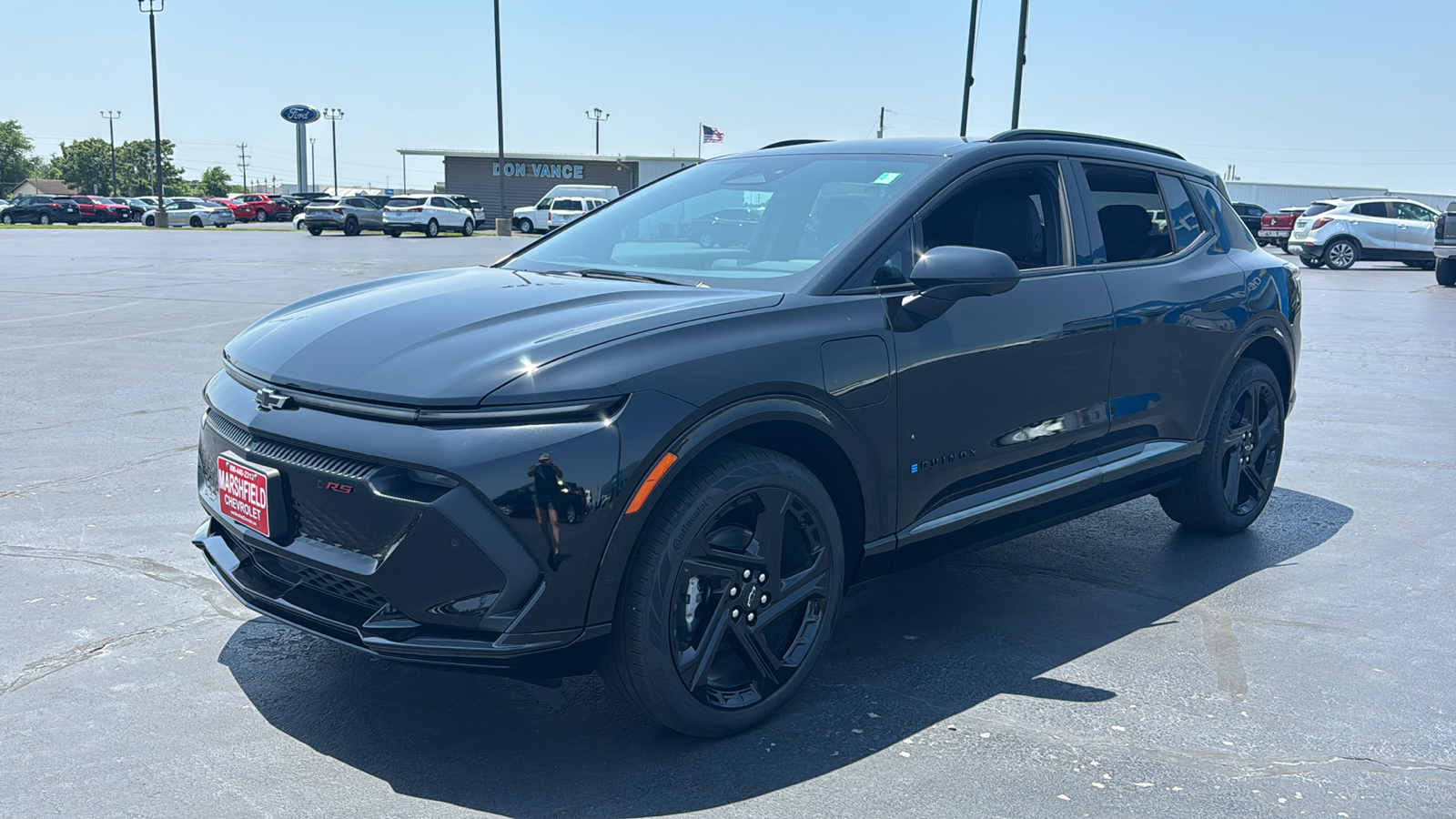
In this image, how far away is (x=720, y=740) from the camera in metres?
3.24

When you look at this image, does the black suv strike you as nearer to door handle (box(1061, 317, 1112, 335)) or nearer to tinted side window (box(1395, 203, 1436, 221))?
door handle (box(1061, 317, 1112, 335))

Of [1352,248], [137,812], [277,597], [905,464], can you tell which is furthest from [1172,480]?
[1352,248]

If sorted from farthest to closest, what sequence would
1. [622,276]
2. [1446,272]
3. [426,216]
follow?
[426,216], [1446,272], [622,276]

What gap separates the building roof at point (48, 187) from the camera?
114m

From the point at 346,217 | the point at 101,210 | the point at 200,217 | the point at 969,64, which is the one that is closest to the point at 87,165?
the point at 101,210

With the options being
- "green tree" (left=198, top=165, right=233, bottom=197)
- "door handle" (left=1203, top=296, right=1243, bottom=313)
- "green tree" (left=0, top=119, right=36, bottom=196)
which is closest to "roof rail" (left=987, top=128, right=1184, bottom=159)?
"door handle" (left=1203, top=296, right=1243, bottom=313)

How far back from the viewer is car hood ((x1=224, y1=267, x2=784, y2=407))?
2.87 m

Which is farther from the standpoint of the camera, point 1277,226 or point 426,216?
point 426,216

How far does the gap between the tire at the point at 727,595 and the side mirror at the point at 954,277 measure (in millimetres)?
691

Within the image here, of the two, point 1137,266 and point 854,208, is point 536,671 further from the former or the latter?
point 1137,266

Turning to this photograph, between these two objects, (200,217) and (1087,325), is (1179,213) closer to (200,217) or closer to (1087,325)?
(1087,325)

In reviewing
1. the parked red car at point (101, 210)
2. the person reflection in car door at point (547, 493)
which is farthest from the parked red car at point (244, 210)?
the person reflection in car door at point (547, 493)

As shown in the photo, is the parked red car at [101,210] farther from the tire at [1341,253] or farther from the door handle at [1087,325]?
the door handle at [1087,325]

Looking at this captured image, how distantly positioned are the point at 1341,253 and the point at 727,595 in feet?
97.5
